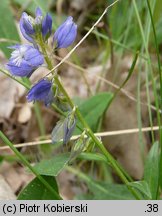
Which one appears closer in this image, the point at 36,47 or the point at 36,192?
the point at 36,47

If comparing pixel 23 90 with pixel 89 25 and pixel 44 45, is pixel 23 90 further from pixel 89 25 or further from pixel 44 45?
pixel 44 45

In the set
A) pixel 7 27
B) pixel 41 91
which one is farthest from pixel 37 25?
pixel 7 27

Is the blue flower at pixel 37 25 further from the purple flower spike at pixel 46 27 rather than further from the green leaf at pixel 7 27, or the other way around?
the green leaf at pixel 7 27

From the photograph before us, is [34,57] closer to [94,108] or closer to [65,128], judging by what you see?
[65,128]

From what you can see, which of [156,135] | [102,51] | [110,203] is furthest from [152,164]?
[102,51]

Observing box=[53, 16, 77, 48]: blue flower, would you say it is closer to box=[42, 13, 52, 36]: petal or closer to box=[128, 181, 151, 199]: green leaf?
box=[42, 13, 52, 36]: petal

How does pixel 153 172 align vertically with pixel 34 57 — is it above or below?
below

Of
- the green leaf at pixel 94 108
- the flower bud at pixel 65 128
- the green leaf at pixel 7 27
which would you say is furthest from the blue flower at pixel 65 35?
the green leaf at pixel 7 27

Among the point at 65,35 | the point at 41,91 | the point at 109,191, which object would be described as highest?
the point at 65,35
